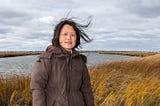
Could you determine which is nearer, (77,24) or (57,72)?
(57,72)

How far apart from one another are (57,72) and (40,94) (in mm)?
260

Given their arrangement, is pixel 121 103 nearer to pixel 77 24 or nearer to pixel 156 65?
pixel 77 24

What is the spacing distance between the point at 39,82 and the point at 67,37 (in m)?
0.52

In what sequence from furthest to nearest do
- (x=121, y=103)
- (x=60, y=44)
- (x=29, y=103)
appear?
(x=29, y=103)
(x=121, y=103)
(x=60, y=44)

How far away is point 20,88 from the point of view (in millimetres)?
7430

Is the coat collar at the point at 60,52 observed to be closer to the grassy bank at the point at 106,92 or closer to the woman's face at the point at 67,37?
the woman's face at the point at 67,37

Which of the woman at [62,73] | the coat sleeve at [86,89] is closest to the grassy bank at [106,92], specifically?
the coat sleeve at [86,89]

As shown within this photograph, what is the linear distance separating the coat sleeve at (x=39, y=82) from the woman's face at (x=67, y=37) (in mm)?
259

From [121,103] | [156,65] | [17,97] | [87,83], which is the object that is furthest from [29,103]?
[156,65]

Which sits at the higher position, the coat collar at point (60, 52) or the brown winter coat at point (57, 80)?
the coat collar at point (60, 52)

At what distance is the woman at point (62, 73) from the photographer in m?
3.30

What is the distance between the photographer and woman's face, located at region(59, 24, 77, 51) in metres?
3.48

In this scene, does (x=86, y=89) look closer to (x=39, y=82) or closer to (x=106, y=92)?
(x=39, y=82)

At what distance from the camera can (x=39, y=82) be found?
10.7 ft
